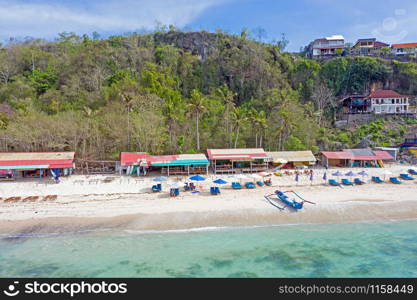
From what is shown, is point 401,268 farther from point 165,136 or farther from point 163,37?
point 163,37

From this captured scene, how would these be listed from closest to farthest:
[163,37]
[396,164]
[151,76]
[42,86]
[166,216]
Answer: [166,216] < [396,164] < [151,76] < [42,86] < [163,37]

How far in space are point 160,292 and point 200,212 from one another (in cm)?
879

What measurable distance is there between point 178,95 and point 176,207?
31031 millimetres

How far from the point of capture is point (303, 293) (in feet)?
40.4

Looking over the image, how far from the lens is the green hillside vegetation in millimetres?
35312

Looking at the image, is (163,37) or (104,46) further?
(163,37)

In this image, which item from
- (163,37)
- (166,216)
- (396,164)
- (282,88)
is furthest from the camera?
(163,37)

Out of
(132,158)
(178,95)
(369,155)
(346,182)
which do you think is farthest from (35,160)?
(369,155)

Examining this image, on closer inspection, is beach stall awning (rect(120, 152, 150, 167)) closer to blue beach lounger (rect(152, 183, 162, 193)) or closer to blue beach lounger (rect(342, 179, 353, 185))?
blue beach lounger (rect(152, 183, 162, 193))

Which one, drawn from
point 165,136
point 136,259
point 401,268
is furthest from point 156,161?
point 401,268

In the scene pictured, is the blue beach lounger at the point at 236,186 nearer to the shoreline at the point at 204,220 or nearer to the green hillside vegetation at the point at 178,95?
the shoreline at the point at 204,220

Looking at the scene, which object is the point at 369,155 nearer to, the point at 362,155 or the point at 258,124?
the point at 362,155

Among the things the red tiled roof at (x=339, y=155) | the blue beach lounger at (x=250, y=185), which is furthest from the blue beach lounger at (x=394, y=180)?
the blue beach lounger at (x=250, y=185)

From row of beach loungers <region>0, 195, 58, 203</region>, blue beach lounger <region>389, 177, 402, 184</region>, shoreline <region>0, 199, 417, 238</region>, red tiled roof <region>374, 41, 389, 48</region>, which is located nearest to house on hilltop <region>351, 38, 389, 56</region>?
red tiled roof <region>374, 41, 389, 48</region>
